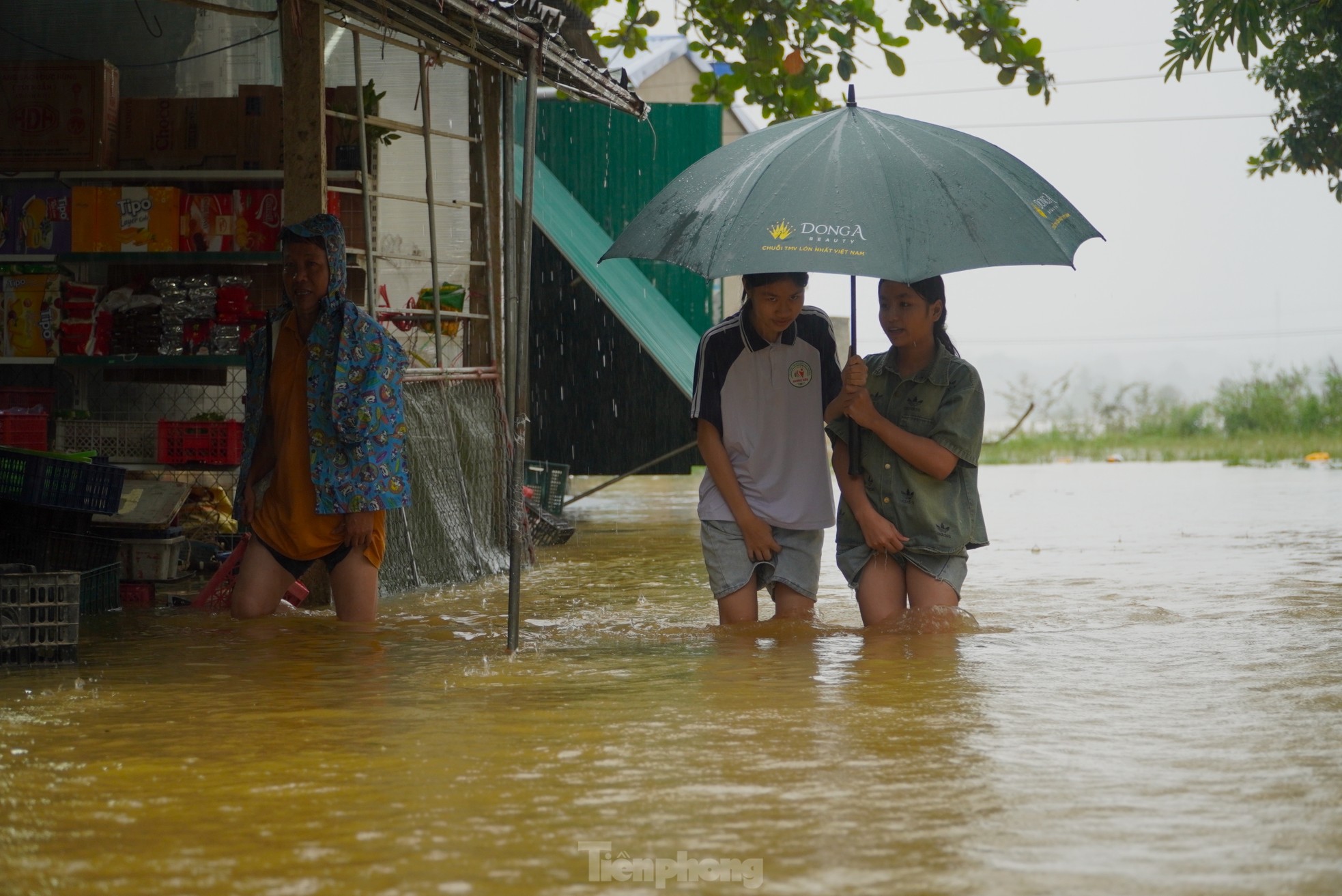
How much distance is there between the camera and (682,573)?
8.90m

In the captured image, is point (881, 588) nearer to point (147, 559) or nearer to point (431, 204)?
point (431, 204)

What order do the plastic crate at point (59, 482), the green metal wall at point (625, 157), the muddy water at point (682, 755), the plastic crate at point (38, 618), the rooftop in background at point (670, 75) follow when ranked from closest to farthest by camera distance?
the muddy water at point (682, 755), the plastic crate at point (38, 618), the plastic crate at point (59, 482), the green metal wall at point (625, 157), the rooftop in background at point (670, 75)

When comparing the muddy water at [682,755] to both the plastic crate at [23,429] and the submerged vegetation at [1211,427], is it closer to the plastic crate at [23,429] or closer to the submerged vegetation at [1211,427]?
the plastic crate at [23,429]

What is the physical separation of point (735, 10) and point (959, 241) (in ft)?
16.4

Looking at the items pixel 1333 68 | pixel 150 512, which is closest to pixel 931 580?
pixel 150 512

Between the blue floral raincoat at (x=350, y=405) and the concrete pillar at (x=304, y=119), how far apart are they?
3.51ft

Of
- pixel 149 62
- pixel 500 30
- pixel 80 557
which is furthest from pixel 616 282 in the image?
pixel 500 30

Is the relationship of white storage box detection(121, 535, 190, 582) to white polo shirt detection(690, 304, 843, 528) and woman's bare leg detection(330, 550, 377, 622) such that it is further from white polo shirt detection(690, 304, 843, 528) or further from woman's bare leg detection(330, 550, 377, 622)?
white polo shirt detection(690, 304, 843, 528)

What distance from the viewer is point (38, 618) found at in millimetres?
5348

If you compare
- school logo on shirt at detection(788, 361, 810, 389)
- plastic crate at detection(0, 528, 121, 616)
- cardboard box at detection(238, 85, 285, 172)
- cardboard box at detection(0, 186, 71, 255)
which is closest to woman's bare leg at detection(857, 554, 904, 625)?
school logo on shirt at detection(788, 361, 810, 389)

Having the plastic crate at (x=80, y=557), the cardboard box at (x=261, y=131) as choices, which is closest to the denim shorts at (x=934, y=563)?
the plastic crate at (x=80, y=557)

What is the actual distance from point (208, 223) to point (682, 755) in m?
5.33

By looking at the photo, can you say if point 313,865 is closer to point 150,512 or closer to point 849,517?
point 849,517

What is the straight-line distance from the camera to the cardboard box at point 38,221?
26.8 feet
